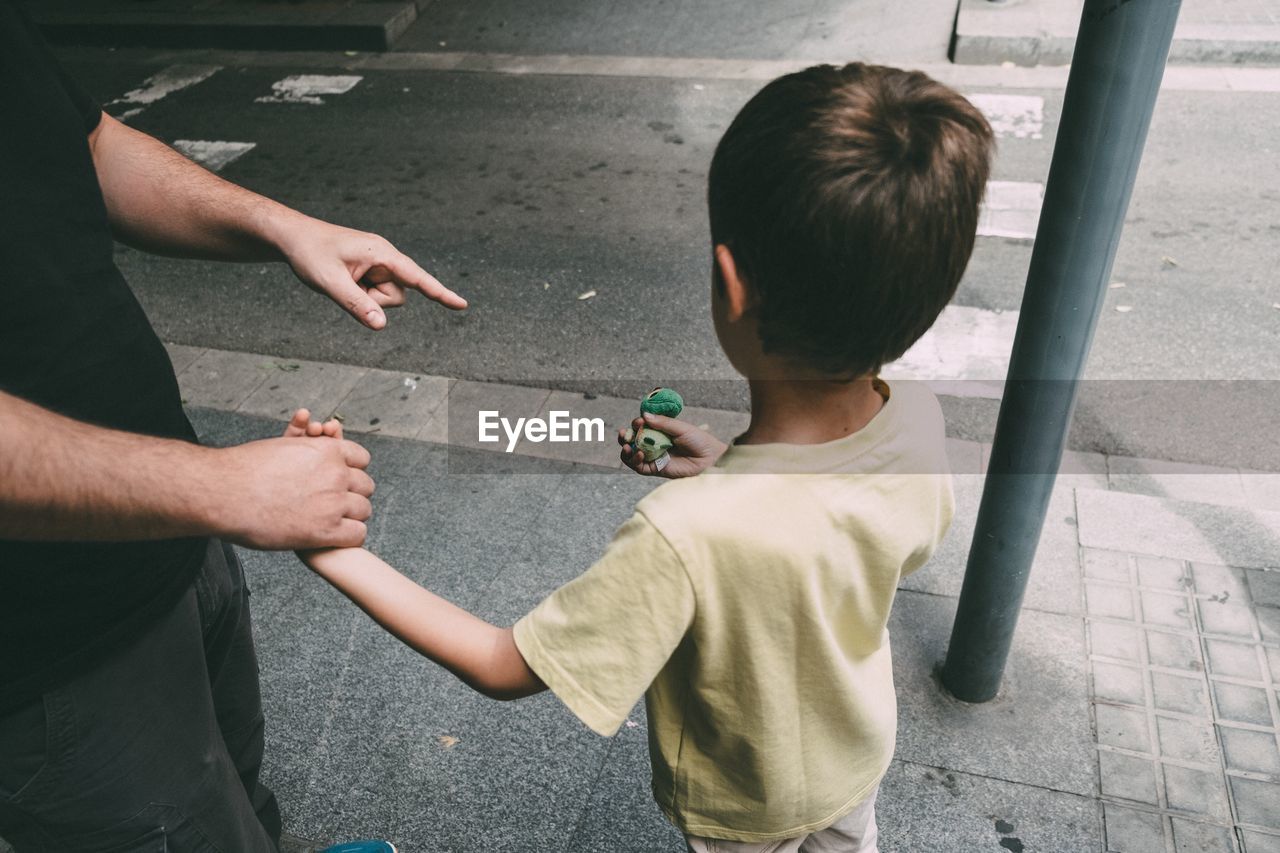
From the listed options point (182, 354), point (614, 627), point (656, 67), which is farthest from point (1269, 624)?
point (656, 67)

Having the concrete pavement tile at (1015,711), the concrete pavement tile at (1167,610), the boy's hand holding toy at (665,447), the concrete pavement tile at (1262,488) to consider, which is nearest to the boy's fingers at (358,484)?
the boy's hand holding toy at (665,447)

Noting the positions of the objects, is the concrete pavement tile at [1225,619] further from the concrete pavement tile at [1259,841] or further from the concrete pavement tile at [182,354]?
the concrete pavement tile at [182,354]

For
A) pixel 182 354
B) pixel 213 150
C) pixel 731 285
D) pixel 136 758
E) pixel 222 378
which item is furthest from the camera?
pixel 213 150

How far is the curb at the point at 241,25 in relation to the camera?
9.64 metres

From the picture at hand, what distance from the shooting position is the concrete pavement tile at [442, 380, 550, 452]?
4223mm

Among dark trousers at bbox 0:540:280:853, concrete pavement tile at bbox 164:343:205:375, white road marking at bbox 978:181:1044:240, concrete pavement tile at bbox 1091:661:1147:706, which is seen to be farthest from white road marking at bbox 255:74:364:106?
concrete pavement tile at bbox 1091:661:1147:706

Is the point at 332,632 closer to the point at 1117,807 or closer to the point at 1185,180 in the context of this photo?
the point at 1117,807

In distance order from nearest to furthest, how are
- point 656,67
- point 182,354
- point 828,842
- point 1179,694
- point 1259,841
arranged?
point 828,842 < point 1259,841 < point 1179,694 < point 182,354 < point 656,67

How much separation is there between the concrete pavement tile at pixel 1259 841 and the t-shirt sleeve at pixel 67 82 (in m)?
3.02

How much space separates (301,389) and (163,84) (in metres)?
6.13

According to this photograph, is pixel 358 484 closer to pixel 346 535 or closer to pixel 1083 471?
pixel 346 535

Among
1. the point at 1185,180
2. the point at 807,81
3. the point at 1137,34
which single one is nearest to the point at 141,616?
the point at 807,81

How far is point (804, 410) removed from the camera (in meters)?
1.36

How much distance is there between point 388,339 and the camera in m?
5.02
